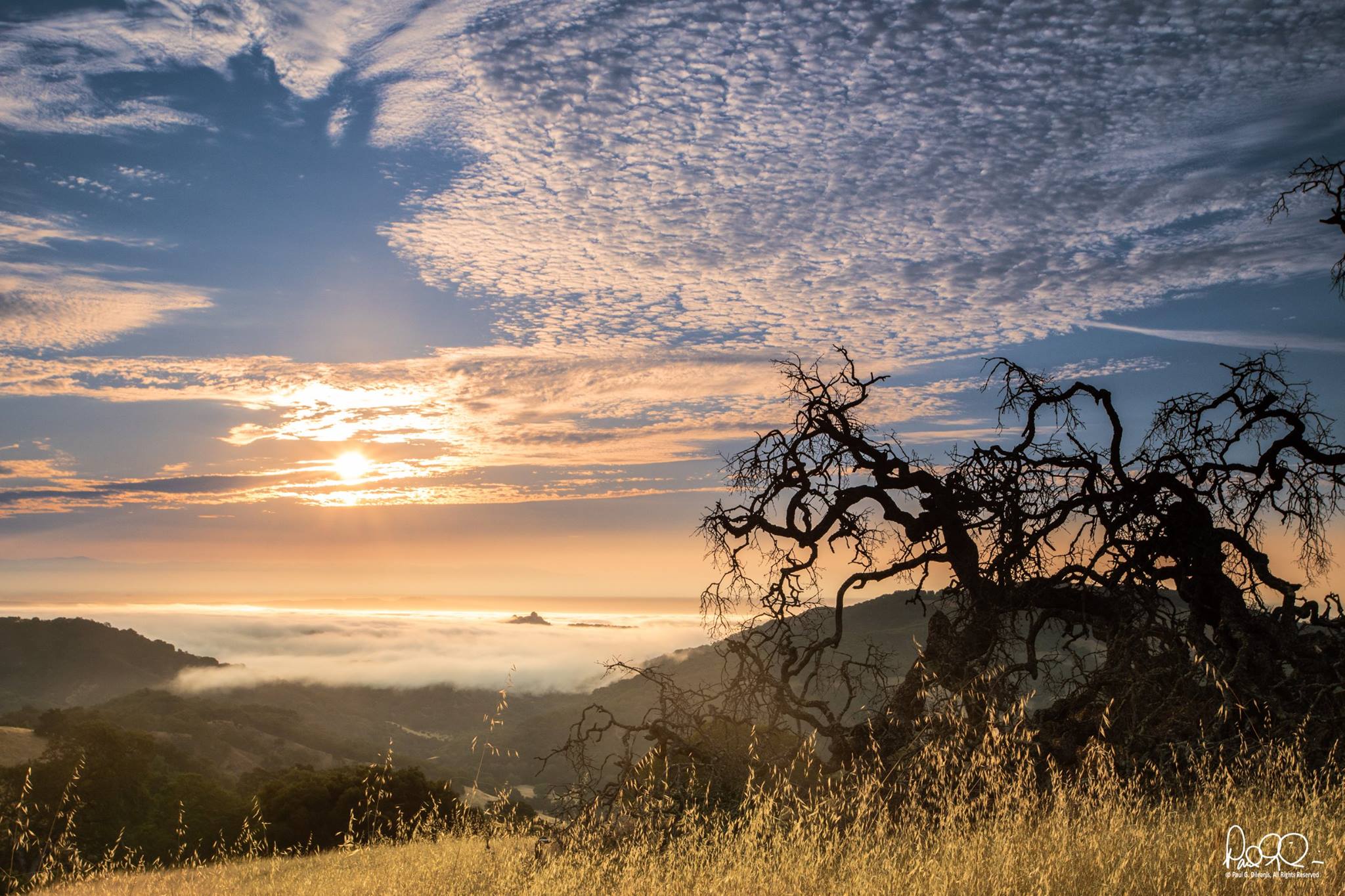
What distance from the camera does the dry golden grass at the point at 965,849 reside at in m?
5.84

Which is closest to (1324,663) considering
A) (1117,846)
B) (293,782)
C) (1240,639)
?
(1240,639)

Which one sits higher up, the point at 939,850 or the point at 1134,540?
the point at 1134,540

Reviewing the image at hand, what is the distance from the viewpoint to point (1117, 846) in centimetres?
639

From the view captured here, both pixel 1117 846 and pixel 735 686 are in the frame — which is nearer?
pixel 1117 846

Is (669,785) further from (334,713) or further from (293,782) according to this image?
(334,713)

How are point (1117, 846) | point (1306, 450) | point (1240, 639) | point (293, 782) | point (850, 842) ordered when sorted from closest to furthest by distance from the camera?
point (1117, 846) → point (850, 842) → point (1240, 639) → point (1306, 450) → point (293, 782)

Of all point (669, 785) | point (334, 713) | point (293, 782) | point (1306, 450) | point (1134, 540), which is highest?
point (1306, 450)

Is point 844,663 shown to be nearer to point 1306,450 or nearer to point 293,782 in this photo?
point 1306,450

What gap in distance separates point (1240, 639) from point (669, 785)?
7.45 metres

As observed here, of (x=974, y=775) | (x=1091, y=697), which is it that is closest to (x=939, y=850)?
(x=974, y=775)

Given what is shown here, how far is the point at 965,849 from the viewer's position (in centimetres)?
645

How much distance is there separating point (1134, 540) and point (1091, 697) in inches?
90.9

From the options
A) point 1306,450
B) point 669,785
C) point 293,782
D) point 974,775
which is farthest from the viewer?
point 293,782

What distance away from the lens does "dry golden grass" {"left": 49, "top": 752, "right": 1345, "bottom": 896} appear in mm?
5844
